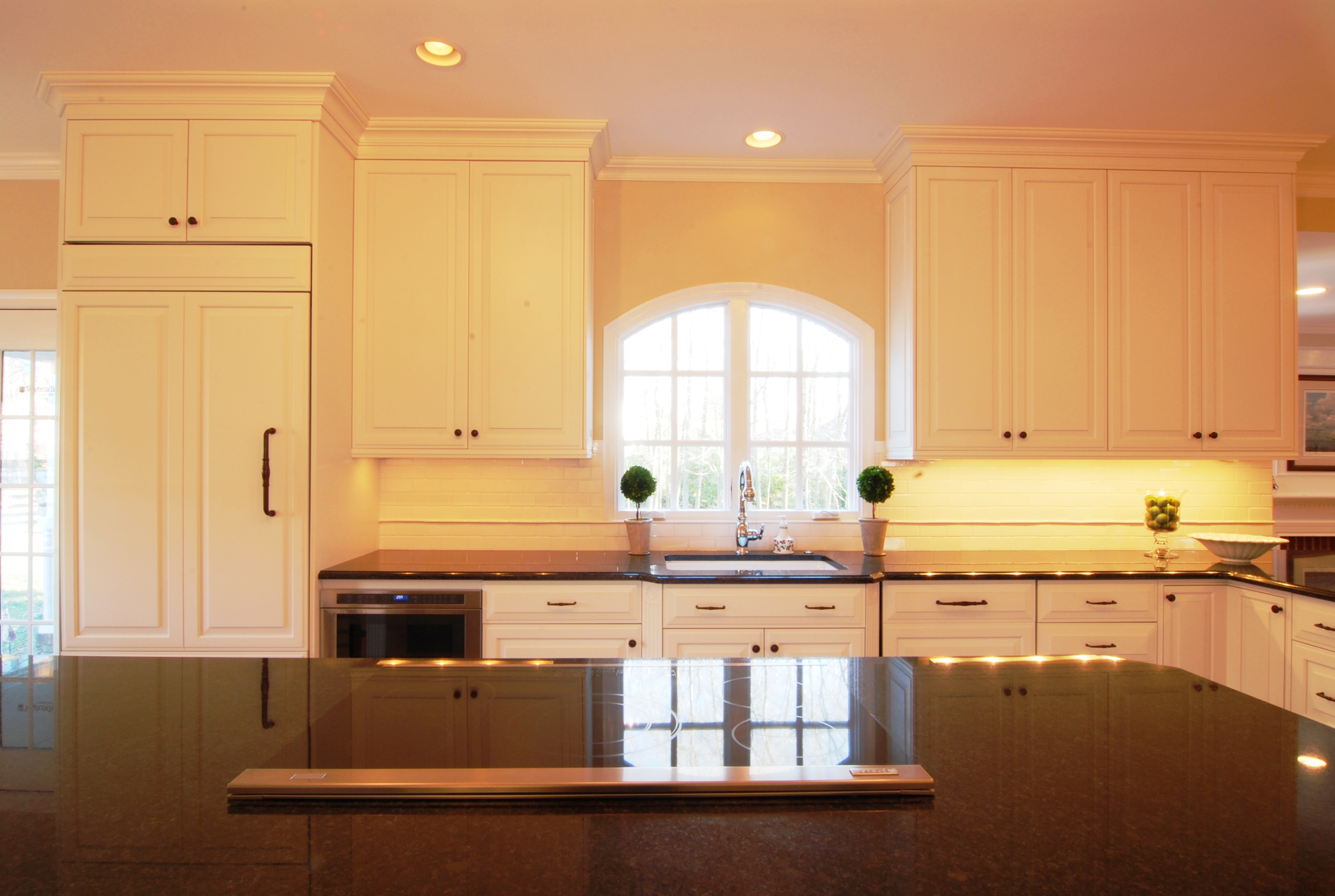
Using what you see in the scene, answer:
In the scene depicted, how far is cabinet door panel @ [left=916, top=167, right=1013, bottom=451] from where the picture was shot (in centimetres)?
312

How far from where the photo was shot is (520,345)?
306 centimetres

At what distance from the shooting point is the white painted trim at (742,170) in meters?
3.44

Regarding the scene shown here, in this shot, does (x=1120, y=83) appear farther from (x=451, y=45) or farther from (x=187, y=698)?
(x=187, y=698)

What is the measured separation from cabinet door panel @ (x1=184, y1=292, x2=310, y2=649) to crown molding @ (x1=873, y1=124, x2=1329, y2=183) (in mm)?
2590

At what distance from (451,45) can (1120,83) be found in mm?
2317

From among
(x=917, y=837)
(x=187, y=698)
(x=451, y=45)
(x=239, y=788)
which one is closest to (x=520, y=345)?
(x=451, y=45)

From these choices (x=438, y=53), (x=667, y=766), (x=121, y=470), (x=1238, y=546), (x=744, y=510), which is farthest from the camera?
(x=744, y=510)

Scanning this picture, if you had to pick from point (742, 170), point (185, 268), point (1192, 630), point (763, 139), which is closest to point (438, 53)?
point (185, 268)

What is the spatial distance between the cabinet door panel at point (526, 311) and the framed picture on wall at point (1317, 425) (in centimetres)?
654

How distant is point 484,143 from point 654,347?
1126 mm

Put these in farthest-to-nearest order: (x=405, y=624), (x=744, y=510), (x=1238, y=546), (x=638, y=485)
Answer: (x=744, y=510) → (x=638, y=485) → (x=1238, y=546) → (x=405, y=624)

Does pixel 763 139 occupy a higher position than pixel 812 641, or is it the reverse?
pixel 763 139

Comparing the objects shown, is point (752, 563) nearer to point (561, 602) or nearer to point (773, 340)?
point (561, 602)

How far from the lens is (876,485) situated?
3236 millimetres
